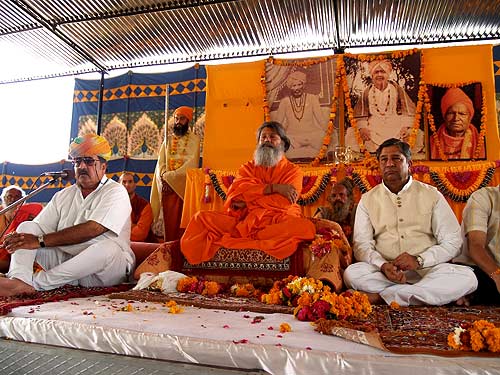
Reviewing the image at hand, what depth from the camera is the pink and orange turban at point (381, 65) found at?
5477 mm

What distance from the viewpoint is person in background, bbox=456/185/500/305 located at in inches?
113

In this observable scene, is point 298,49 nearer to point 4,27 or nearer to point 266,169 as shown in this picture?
point 266,169

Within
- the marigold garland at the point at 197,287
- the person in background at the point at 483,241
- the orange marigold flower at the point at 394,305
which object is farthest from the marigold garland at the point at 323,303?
the person in background at the point at 483,241

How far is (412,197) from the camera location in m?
3.16

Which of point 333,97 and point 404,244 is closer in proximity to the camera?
point 404,244

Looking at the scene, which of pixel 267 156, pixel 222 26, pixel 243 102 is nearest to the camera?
pixel 267 156

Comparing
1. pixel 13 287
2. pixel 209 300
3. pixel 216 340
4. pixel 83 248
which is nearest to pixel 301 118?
pixel 83 248

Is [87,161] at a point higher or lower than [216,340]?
higher

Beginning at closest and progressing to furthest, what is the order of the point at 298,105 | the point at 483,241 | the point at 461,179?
the point at 483,241 < the point at 461,179 < the point at 298,105

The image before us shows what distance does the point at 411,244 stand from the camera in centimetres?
304

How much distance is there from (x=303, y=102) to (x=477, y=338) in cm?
440

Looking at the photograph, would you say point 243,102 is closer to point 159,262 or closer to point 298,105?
point 298,105

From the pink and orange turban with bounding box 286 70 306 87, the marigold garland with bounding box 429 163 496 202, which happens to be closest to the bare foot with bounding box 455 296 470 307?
the marigold garland with bounding box 429 163 496 202

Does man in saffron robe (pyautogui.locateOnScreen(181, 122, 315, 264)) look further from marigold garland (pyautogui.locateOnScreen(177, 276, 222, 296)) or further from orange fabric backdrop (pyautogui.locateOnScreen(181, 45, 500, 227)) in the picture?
orange fabric backdrop (pyautogui.locateOnScreen(181, 45, 500, 227))
